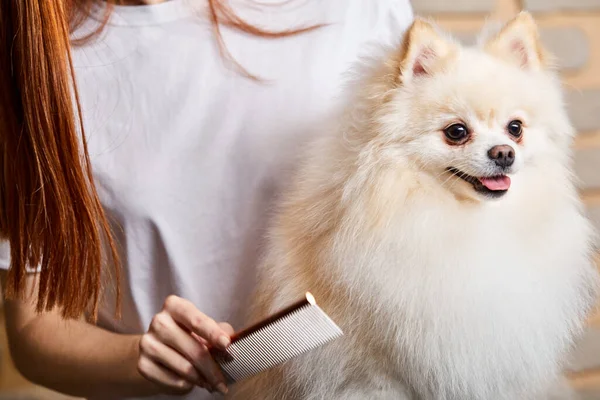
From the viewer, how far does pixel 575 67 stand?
1.40 metres

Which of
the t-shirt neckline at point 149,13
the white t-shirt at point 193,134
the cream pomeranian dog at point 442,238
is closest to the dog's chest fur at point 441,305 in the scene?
the cream pomeranian dog at point 442,238

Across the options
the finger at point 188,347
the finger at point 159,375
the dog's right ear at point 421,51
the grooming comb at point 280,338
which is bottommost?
the finger at point 159,375

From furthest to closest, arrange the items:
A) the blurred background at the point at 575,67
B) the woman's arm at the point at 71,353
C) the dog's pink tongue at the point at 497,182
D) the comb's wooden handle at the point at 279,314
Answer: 1. the blurred background at the point at 575,67
2. the woman's arm at the point at 71,353
3. the dog's pink tongue at the point at 497,182
4. the comb's wooden handle at the point at 279,314

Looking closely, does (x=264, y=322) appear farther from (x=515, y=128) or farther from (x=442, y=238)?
(x=515, y=128)

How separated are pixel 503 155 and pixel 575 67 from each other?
84cm

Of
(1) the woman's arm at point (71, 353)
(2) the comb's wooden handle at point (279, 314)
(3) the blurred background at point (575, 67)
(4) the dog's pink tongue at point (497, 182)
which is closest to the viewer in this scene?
(2) the comb's wooden handle at point (279, 314)

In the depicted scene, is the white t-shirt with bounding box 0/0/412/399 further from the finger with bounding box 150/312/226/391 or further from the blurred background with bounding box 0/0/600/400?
the blurred background with bounding box 0/0/600/400

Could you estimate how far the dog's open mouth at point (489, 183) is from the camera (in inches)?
27.0

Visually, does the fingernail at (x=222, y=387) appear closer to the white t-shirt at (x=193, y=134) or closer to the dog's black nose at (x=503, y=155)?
the white t-shirt at (x=193, y=134)

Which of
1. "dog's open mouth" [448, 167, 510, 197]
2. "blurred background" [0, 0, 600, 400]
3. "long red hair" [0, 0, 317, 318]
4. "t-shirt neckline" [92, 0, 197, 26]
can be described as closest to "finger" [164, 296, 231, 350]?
"long red hair" [0, 0, 317, 318]

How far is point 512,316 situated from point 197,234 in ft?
1.37

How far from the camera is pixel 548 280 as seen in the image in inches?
27.8

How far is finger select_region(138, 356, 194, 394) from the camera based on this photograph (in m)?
0.74

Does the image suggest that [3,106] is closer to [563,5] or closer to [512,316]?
[512,316]
